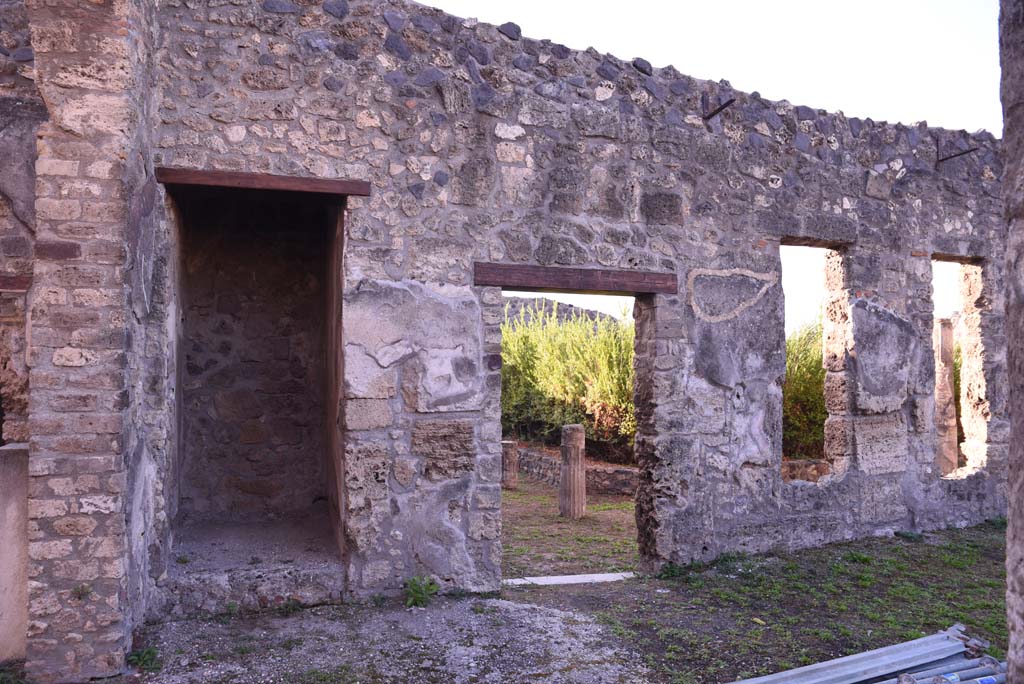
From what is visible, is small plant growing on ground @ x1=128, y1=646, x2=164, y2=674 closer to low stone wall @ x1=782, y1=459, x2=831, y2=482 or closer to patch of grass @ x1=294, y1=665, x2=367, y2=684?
patch of grass @ x1=294, y1=665, x2=367, y2=684

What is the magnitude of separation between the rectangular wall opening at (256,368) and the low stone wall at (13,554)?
167 cm

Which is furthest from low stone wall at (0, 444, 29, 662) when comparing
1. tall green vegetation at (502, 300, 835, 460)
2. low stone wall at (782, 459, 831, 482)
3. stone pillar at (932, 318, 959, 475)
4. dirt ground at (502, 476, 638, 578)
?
stone pillar at (932, 318, 959, 475)

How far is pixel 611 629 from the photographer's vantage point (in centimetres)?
423

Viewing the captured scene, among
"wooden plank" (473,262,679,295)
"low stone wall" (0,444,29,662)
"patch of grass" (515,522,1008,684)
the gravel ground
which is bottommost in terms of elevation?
"patch of grass" (515,522,1008,684)

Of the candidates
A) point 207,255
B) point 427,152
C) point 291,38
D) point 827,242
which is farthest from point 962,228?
point 207,255

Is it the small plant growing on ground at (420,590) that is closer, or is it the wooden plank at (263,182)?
the wooden plank at (263,182)

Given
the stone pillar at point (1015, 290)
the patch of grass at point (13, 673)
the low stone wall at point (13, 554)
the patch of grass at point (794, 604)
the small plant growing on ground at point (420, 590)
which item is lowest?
the patch of grass at point (794, 604)

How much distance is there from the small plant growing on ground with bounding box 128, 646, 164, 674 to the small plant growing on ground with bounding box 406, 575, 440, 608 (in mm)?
1363

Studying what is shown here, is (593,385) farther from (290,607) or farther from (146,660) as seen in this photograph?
(146,660)

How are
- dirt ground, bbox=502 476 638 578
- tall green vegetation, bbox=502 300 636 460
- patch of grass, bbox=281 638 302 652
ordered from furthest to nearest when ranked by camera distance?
tall green vegetation, bbox=502 300 636 460 < dirt ground, bbox=502 476 638 578 < patch of grass, bbox=281 638 302 652

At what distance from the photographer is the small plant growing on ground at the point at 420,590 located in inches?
176

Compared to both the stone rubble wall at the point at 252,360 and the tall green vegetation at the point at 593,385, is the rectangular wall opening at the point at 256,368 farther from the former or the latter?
the tall green vegetation at the point at 593,385

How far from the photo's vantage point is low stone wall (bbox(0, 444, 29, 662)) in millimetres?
3598

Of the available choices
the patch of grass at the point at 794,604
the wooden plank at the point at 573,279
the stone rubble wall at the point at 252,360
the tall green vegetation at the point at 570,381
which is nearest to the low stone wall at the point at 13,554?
the stone rubble wall at the point at 252,360
